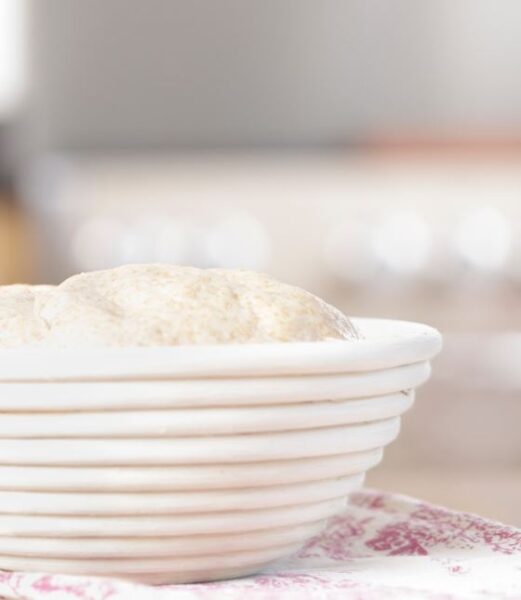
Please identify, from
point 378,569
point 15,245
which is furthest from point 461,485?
point 378,569

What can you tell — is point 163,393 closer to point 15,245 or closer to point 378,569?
point 378,569

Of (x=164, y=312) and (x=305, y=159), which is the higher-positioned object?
(x=164, y=312)

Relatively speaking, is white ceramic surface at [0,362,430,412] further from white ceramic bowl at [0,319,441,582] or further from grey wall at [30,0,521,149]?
grey wall at [30,0,521,149]

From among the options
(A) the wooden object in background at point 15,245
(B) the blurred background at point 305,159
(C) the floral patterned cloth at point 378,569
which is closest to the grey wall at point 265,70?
(B) the blurred background at point 305,159

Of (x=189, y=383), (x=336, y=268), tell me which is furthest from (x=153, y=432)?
(x=336, y=268)

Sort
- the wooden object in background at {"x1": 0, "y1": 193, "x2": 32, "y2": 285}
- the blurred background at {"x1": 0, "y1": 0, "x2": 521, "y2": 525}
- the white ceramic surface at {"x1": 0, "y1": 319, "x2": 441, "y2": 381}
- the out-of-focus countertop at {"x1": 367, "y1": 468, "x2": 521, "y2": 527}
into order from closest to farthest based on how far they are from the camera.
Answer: the white ceramic surface at {"x1": 0, "y1": 319, "x2": 441, "y2": 381}, the out-of-focus countertop at {"x1": 367, "y1": 468, "x2": 521, "y2": 527}, the blurred background at {"x1": 0, "y1": 0, "x2": 521, "y2": 525}, the wooden object in background at {"x1": 0, "y1": 193, "x2": 32, "y2": 285}

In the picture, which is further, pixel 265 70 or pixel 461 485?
pixel 265 70

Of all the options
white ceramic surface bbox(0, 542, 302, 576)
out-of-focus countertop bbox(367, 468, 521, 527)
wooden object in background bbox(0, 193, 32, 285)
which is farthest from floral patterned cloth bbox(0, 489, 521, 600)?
wooden object in background bbox(0, 193, 32, 285)
